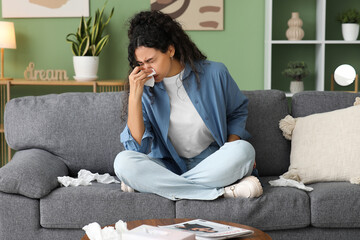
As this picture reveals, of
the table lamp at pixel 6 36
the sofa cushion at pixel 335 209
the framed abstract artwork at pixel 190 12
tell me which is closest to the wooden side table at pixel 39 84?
the table lamp at pixel 6 36

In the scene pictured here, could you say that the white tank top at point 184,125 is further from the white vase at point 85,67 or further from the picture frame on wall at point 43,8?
the picture frame on wall at point 43,8

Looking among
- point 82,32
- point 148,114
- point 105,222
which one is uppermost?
point 82,32

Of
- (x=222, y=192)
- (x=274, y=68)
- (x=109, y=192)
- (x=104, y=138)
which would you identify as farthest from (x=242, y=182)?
(x=274, y=68)

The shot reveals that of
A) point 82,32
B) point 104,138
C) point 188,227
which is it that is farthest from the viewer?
point 82,32

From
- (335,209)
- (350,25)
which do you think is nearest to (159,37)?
(335,209)

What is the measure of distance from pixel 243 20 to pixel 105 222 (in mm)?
2762

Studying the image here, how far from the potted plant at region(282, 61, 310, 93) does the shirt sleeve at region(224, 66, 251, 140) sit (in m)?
1.75

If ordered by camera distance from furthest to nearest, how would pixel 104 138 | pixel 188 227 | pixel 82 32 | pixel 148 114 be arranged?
pixel 82 32 < pixel 104 138 < pixel 148 114 < pixel 188 227

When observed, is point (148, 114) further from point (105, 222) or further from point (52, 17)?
point (52, 17)

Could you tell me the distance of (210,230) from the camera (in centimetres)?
158

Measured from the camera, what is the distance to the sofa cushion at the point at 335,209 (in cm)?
219

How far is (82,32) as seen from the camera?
4.27 m

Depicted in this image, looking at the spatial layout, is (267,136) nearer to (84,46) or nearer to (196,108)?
(196,108)

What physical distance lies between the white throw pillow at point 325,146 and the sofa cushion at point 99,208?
2.34ft
